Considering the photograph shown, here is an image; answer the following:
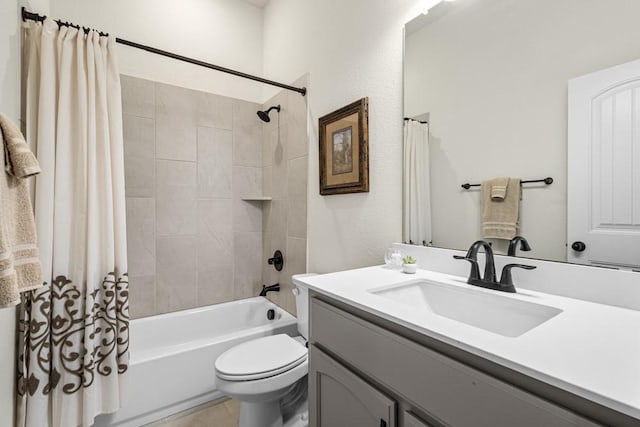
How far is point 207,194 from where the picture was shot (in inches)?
93.0

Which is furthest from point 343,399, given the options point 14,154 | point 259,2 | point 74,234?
point 259,2

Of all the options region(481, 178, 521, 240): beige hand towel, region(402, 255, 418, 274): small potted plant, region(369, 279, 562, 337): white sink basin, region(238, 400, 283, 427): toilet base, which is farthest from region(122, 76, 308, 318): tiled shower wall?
region(481, 178, 521, 240): beige hand towel

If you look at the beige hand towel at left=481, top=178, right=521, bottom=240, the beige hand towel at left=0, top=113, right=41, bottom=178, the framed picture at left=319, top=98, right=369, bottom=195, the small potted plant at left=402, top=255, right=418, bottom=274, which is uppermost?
the framed picture at left=319, top=98, right=369, bottom=195

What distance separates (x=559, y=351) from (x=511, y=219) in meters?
0.59

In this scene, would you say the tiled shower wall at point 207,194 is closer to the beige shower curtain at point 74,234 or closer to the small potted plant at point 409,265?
the beige shower curtain at point 74,234

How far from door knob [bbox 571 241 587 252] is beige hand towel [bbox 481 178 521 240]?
16 cm

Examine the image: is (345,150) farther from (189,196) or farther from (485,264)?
(189,196)

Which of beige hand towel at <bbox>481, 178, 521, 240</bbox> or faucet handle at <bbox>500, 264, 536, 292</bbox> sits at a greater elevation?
beige hand towel at <bbox>481, 178, 521, 240</bbox>

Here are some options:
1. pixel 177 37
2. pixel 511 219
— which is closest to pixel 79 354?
pixel 511 219

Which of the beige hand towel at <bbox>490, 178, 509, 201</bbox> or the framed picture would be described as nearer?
the beige hand towel at <bbox>490, 178, 509, 201</bbox>

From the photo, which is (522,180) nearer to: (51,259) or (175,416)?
(51,259)

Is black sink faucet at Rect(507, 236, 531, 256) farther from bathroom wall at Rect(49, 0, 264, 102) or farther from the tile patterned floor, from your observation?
bathroom wall at Rect(49, 0, 264, 102)

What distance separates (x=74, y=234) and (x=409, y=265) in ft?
5.00

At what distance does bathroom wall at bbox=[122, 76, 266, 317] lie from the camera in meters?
2.11
